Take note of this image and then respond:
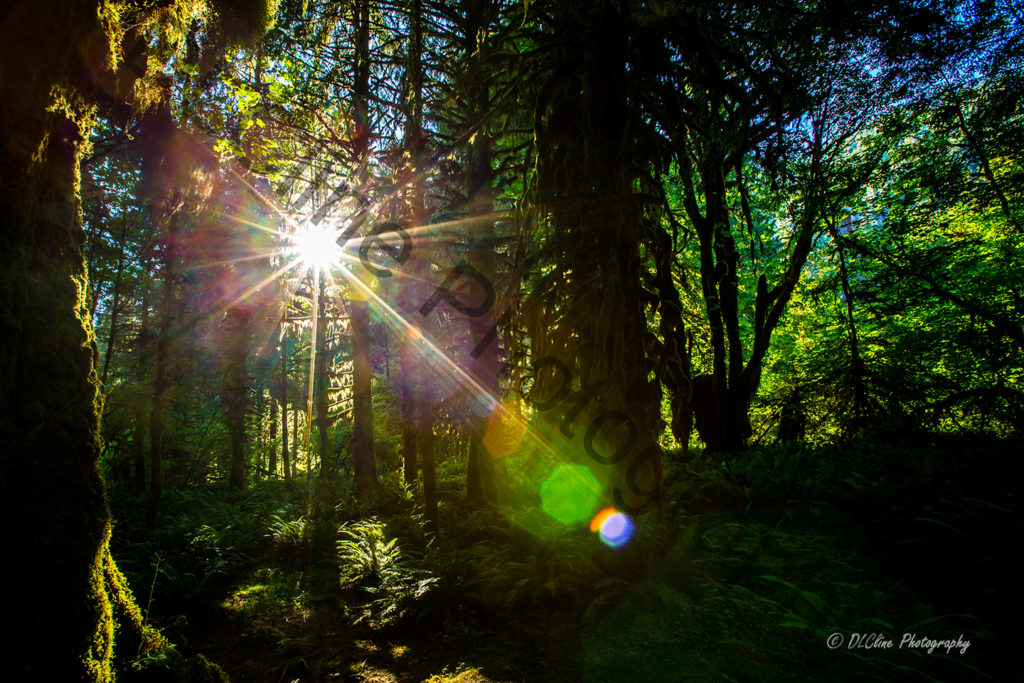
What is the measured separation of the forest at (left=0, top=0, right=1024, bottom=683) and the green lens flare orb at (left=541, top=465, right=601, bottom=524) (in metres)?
0.11

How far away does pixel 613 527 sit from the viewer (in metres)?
5.30

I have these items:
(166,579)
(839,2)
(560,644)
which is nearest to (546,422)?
(560,644)

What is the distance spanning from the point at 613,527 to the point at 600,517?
0.75ft

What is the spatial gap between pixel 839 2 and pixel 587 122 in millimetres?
5694

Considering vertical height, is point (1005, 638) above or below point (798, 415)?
below

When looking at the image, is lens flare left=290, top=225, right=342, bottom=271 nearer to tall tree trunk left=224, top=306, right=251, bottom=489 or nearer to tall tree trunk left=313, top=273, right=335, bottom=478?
tall tree trunk left=313, top=273, right=335, bottom=478

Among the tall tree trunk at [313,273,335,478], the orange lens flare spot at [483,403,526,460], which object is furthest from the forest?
the tall tree trunk at [313,273,335,478]

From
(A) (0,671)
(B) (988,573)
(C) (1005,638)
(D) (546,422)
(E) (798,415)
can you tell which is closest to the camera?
(A) (0,671)

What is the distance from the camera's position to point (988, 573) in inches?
167

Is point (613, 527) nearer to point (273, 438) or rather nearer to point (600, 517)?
point (600, 517)

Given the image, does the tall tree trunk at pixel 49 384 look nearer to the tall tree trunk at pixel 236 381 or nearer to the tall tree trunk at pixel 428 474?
the tall tree trunk at pixel 428 474

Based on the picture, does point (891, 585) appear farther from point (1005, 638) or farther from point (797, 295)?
point (797, 295)

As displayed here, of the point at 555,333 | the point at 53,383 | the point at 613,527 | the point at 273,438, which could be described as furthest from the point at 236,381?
the point at 273,438

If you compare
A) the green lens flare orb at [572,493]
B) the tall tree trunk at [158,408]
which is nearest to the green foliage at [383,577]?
the green lens flare orb at [572,493]
